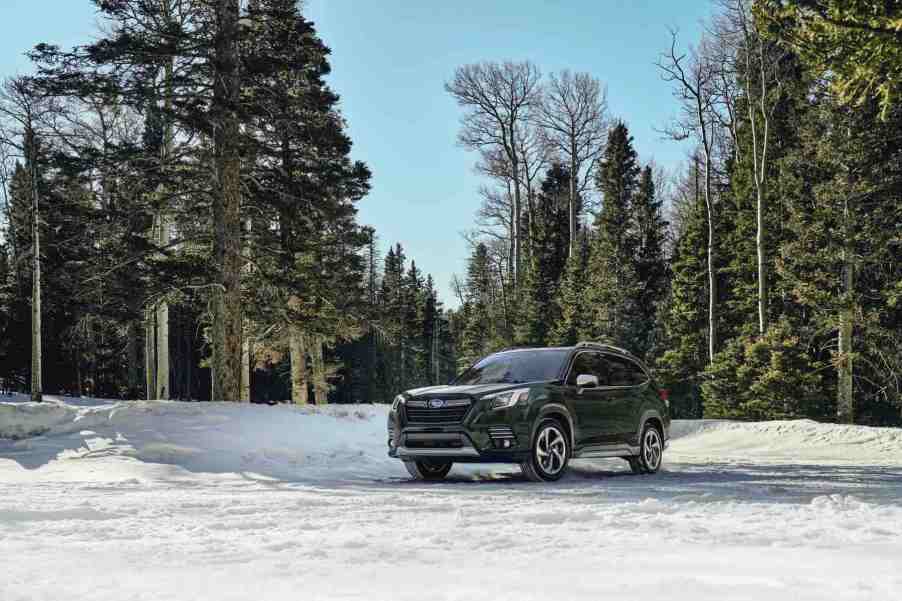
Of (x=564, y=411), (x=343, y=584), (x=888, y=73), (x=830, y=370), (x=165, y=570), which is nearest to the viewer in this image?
(x=343, y=584)

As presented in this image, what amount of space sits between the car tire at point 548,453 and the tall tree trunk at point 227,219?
29.9ft

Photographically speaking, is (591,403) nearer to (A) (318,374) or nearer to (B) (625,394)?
(B) (625,394)

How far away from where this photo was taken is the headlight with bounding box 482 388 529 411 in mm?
11516

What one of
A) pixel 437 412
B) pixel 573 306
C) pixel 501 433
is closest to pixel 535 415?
pixel 501 433

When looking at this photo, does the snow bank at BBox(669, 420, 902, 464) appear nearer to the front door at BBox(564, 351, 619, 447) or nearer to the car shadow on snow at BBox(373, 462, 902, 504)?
the car shadow on snow at BBox(373, 462, 902, 504)

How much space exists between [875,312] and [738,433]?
7758mm

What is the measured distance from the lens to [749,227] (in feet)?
129

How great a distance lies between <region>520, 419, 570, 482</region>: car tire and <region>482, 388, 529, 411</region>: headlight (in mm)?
444

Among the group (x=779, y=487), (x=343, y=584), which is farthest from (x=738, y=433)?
(x=343, y=584)

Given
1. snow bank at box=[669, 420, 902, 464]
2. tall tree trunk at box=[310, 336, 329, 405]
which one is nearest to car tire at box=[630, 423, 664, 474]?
snow bank at box=[669, 420, 902, 464]

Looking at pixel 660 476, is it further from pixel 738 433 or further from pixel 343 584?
pixel 738 433

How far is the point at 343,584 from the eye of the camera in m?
5.14

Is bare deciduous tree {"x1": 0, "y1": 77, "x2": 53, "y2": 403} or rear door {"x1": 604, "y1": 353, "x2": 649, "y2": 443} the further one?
bare deciduous tree {"x1": 0, "y1": 77, "x2": 53, "y2": 403}

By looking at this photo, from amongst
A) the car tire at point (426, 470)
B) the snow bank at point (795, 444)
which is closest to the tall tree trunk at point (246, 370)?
the snow bank at point (795, 444)
